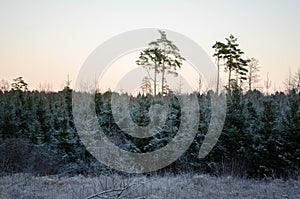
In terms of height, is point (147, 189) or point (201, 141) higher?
point (201, 141)

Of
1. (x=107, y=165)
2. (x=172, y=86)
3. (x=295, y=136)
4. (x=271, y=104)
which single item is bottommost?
(x=107, y=165)

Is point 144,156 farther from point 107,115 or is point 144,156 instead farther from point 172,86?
point 172,86

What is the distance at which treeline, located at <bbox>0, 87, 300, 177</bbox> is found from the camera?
15.5 m

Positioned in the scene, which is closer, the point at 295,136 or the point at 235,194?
the point at 235,194

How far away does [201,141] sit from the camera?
16.6m

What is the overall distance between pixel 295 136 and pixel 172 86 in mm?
Result: 11912

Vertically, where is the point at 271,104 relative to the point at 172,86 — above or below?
below

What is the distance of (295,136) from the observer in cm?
1535

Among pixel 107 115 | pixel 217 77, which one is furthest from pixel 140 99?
pixel 217 77

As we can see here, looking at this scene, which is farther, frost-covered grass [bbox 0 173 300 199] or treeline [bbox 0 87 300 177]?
treeline [bbox 0 87 300 177]

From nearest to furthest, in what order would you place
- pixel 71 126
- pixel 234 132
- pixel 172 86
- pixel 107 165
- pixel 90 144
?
pixel 234 132 → pixel 107 165 → pixel 90 144 → pixel 71 126 → pixel 172 86

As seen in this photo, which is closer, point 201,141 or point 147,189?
point 147,189

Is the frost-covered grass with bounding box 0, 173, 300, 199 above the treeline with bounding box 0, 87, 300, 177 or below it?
below

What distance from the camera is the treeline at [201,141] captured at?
15500 mm
